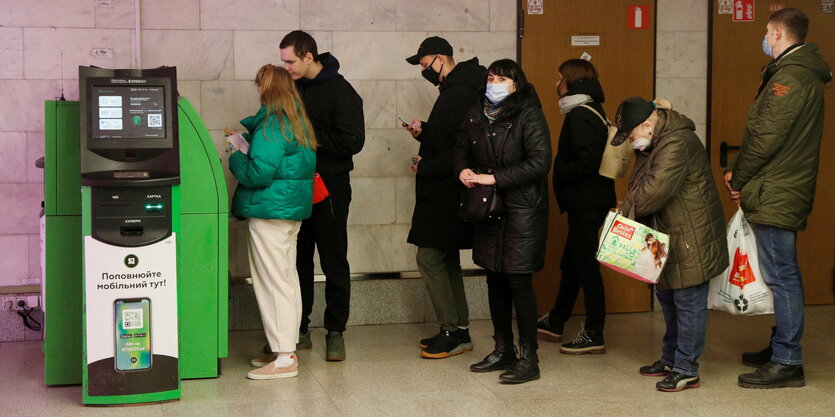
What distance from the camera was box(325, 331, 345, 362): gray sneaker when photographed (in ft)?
16.5

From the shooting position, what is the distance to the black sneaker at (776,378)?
14.7 feet

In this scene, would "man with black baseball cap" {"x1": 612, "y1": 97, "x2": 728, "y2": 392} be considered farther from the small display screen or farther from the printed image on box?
the small display screen

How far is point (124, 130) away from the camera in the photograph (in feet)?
13.4

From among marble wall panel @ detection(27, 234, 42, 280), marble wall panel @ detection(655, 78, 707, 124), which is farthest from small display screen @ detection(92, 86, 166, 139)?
marble wall panel @ detection(655, 78, 707, 124)

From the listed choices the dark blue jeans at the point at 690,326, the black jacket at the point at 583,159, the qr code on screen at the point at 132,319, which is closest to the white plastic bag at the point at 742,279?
the dark blue jeans at the point at 690,326

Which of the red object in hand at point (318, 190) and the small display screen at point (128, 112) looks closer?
the small display screen at point (128, 112)

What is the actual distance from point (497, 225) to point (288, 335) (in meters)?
1.12

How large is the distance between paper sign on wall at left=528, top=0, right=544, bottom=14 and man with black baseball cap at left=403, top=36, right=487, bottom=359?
1153mm

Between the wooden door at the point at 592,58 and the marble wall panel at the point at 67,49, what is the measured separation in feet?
7.90

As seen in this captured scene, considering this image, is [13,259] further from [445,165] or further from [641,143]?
[641,143]

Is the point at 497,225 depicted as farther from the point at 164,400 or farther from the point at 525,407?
the point at 164,400

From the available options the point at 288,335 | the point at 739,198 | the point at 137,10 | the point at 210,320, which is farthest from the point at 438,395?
the point at 137,10

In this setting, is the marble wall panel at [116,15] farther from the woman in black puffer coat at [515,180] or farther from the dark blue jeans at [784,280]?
the dark blue jeans at [784,280]

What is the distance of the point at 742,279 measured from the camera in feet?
14.7
